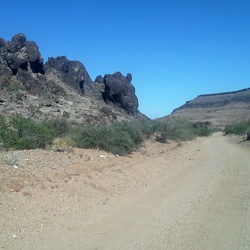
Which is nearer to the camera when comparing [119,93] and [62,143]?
[62,143]

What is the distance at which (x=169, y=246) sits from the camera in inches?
316

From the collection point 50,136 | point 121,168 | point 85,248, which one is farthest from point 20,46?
point 85,248

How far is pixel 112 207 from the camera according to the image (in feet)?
37.4

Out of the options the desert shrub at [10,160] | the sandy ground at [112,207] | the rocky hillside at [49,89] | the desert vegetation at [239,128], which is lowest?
the sandy ground at [112,207]

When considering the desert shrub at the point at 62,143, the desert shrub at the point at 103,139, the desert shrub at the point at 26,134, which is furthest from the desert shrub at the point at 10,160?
the desert shrub at the point at 103,139

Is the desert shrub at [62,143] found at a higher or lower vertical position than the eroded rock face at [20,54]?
lower

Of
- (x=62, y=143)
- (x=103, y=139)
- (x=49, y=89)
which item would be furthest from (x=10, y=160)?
(x=49, y=89)

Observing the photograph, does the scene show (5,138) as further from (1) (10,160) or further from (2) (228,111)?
(2) (228,111)

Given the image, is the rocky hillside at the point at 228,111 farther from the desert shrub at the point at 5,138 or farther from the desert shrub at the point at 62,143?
the desert shrub at the point at 5,138

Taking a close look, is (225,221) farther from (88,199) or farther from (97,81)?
(97,81)

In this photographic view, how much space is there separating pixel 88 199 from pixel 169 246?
4.35 meters

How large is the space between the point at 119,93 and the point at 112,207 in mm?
72436

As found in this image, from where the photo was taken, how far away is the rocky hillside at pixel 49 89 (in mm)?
50812

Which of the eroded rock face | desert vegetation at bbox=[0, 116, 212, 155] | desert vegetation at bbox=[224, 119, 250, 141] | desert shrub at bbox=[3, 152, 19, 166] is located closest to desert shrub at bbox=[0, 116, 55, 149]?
desert vegetation at bbox=[0, 116, 212, 155]
